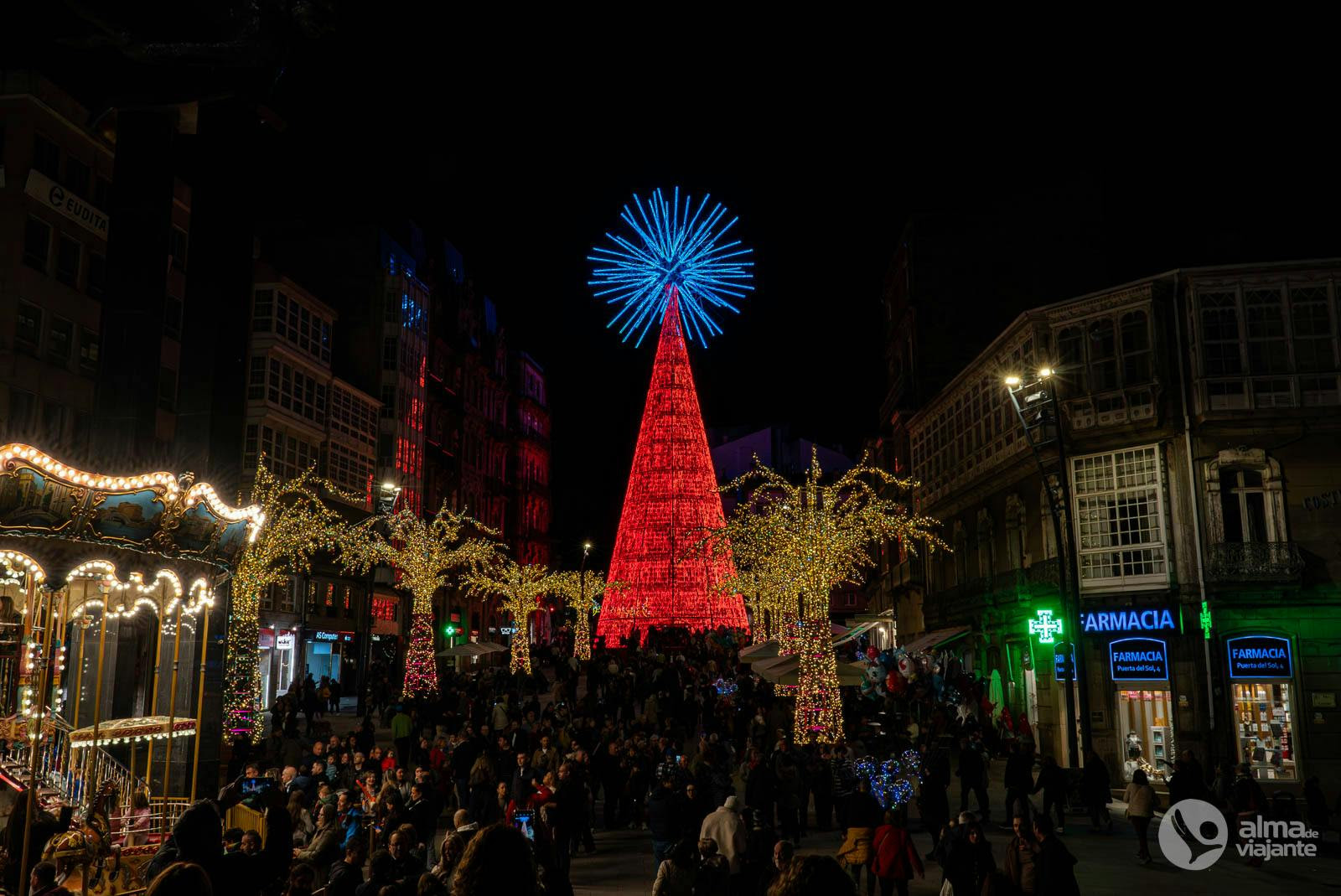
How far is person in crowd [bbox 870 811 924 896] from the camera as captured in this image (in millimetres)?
12281

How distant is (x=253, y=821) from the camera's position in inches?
566

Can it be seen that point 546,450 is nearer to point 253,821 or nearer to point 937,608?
point 937,608

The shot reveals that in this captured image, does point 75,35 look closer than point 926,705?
Yes

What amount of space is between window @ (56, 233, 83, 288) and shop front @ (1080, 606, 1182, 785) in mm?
30198

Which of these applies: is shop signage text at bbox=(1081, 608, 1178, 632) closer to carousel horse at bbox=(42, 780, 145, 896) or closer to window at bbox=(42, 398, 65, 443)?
carousel horse at bbox=(42, 780, 145, 896)

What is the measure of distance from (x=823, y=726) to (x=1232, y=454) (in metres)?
13.1

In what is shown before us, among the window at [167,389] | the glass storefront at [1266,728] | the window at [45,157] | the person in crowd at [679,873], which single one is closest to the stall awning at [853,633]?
the glass storefront at [1266,728]

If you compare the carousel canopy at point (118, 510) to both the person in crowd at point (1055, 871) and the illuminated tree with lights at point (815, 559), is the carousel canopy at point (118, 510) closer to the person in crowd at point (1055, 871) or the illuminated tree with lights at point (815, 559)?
the person in crowd at point (1055, 871)

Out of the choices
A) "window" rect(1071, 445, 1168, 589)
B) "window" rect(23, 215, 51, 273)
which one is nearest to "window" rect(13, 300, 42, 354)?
"window" rect(23, 215, 51, 273)

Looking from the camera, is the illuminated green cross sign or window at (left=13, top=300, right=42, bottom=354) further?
window at (left=13, top=300, right=42, bottom=354)

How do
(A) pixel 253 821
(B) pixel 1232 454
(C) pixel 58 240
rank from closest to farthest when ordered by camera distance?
(A) pixel 253 821 → (B) pixel 1232 454 → (C) pixel 58 240

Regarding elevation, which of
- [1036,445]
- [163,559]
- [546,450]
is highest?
[546,450]

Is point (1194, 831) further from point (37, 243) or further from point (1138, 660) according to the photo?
point (37, 243)

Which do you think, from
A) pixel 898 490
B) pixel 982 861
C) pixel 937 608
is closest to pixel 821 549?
pixel 982 861
